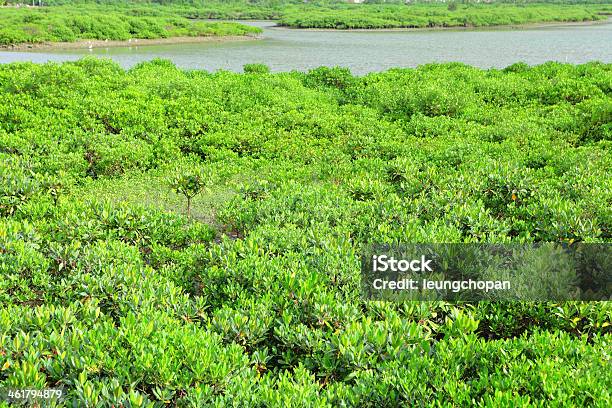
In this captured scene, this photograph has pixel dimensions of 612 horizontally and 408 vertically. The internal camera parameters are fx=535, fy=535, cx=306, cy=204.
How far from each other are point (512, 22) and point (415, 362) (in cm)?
11458

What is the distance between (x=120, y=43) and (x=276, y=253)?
6999 cm

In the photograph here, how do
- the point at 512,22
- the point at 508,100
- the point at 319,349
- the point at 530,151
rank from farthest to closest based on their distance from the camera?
the point at 512,22 → the point at 508,100 → the point at 530,151 → the point at 319,349

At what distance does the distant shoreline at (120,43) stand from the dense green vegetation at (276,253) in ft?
169

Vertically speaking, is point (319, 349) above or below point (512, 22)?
below

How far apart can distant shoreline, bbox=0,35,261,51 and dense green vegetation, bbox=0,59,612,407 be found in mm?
51643

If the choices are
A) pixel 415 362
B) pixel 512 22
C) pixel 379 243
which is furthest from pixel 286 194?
pixel 512 22

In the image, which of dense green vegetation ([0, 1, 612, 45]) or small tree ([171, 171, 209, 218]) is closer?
small tree ([171, 171, 209, 218])

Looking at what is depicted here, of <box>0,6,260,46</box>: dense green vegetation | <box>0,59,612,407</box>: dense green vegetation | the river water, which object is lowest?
<box>0,59,612,407</box>: dense green vegetation

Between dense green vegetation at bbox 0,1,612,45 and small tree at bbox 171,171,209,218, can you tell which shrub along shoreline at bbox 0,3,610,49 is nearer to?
dense green vegetation at bbox 0,1,612,45

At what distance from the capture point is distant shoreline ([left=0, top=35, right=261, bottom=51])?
61.3 metres

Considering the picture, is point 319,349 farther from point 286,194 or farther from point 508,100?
point 508,100

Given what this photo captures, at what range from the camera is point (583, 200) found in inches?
324

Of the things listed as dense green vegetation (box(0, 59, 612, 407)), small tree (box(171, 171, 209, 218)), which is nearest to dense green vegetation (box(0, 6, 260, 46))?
dense green vegetation (box(0, 59, 612, 407))

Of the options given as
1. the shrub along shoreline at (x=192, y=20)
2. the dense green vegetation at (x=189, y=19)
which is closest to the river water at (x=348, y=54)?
the shrub along shoreline at (x=192, y=20)
